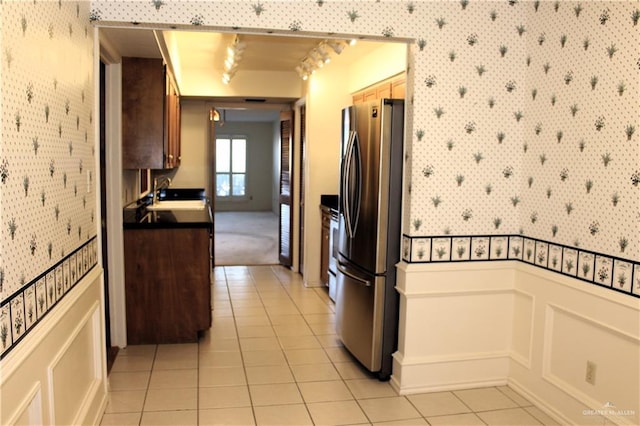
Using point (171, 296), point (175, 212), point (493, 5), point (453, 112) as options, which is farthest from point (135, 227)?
point (493, 5)

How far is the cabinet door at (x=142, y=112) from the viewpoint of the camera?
12.9ft

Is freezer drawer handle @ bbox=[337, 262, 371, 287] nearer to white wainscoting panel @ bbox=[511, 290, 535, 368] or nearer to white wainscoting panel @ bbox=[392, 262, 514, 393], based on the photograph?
Answer: white wainscoting panel @ bbox=[392, 262, 514, 393]

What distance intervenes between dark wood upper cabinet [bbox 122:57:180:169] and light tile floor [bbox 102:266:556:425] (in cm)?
139

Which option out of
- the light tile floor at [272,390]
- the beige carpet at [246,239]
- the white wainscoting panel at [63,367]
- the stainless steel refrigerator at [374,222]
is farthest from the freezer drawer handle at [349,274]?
the beige carpet at [246,239]

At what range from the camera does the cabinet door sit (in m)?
3.94

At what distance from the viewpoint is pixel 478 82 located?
310 centimetres

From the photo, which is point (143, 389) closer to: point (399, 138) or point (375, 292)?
point (375, 292)

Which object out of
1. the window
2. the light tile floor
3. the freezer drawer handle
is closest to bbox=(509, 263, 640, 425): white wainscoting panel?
the light tile floor

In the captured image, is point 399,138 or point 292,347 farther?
point 292,347

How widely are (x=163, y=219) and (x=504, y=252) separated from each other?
2.49 metres

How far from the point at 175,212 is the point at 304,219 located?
5.35 feet

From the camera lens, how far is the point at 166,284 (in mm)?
3898

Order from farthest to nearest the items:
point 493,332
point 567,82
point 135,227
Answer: point 135,227, point 493,332, point 567,82

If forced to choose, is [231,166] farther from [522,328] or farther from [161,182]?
[522,328]
